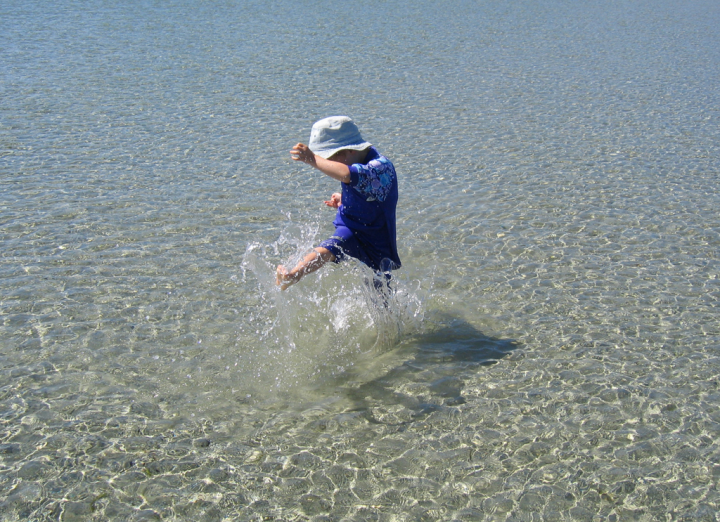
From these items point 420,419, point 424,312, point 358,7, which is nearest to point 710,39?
point 358,7

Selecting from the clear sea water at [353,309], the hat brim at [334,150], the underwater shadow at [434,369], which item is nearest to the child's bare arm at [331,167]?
the hat brim at [334,150]

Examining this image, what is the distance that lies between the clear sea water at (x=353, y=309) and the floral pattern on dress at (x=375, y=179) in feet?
2.47

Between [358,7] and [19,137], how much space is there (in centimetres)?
1261

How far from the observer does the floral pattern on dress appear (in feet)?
13.9

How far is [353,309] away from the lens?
5.04 m

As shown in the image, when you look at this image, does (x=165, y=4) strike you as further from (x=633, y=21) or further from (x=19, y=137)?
(x=633, y=21)

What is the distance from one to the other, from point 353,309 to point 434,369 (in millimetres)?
798

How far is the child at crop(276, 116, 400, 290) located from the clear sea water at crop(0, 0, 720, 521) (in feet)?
1.32

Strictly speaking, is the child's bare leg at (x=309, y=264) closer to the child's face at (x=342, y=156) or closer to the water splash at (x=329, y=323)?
the water splash at (x=329, y=323)

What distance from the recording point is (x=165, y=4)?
17.9 metres

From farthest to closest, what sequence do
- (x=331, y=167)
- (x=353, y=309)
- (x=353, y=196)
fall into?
(x=353, y=309), (x=353, y=196), (x=331, y=167)

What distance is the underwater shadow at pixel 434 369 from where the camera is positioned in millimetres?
4203

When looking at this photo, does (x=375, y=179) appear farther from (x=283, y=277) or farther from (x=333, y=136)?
(x=283, y=277)

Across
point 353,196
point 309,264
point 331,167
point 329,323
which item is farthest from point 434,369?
point 331,167
